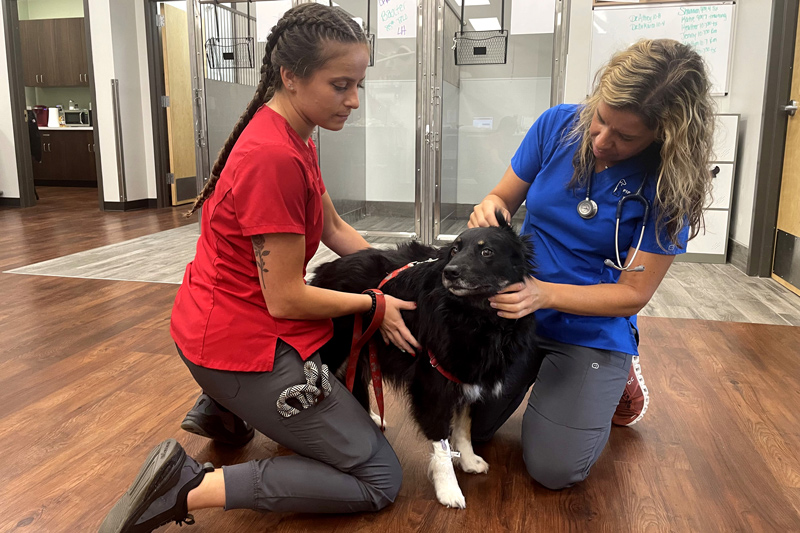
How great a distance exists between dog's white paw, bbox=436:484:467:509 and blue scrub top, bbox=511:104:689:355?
0.55 meters

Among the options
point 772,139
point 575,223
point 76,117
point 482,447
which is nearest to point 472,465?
point 482,447

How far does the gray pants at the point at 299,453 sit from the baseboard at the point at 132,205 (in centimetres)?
640

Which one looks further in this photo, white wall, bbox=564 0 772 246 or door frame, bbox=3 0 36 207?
door frame, bbox=3 0 36 207

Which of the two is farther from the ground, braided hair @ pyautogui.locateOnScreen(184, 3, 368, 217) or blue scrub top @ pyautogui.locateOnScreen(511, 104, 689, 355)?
braided hair @ pyautogui.locateOnScreen(184, 3, 368, 217)

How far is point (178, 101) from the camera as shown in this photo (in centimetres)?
731

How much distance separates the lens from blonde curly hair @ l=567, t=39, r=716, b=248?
1335 mm

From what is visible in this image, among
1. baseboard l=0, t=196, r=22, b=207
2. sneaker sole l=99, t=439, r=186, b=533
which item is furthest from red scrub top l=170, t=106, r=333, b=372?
baseboard l=0, t=196, r=22, b=207

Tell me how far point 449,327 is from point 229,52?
495cm

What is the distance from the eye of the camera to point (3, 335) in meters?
2.65

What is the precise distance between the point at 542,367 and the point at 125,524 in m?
1.17

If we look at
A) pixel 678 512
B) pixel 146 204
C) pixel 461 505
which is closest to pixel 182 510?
pixel 461 505

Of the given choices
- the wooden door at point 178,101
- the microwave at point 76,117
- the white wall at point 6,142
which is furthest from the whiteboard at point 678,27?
the microwave at point 76,117

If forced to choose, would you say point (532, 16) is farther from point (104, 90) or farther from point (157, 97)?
point (104, 90)

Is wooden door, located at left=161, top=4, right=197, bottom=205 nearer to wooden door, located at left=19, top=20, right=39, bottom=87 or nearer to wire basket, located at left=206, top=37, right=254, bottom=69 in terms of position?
wire basket, located at left=206, top=37, right=254, bottom=69
